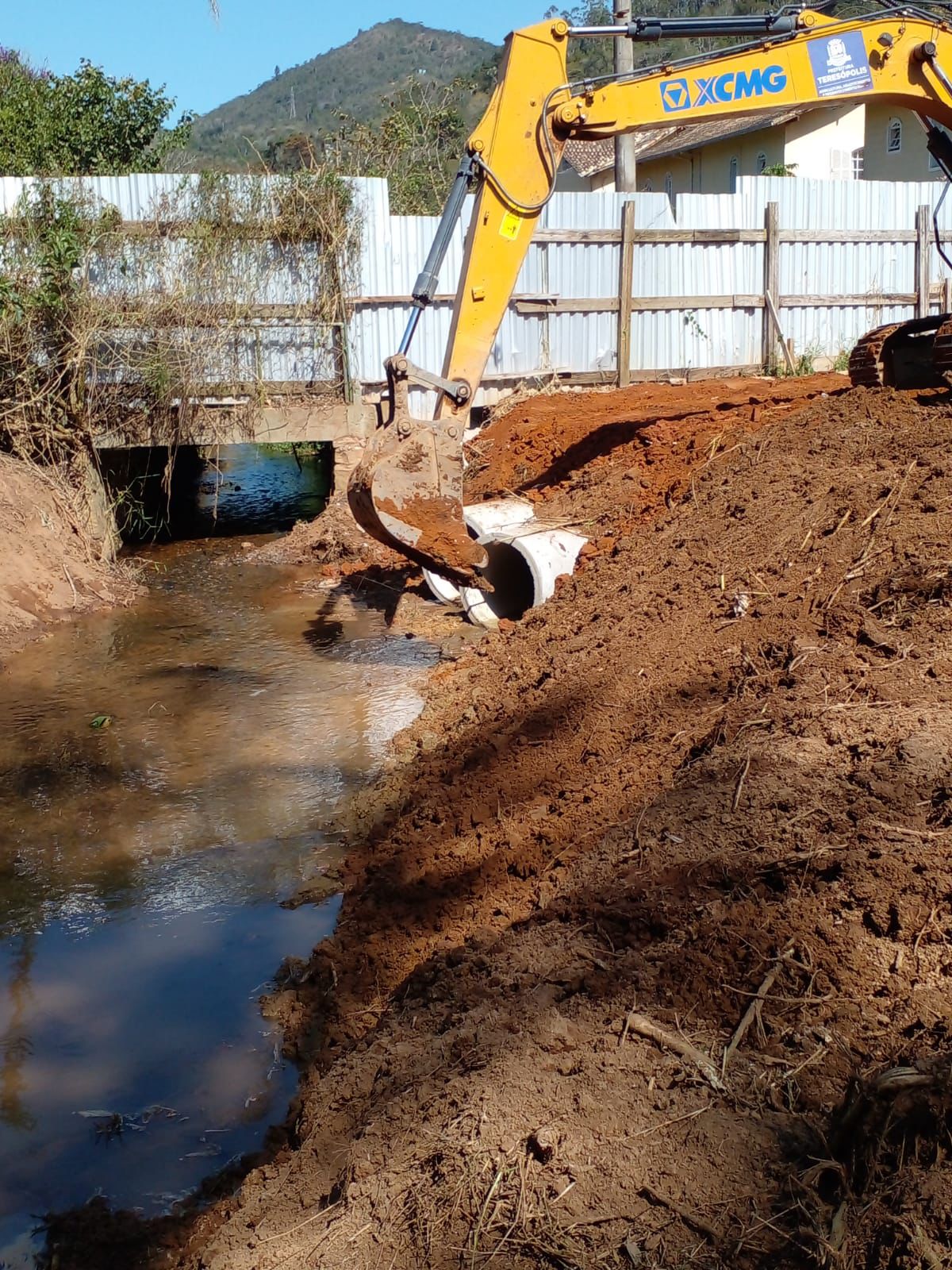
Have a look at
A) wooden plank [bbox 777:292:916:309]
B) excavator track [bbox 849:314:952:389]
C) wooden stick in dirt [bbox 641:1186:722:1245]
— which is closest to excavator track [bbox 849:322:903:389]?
excavator track [bbox 849:314:952:389]

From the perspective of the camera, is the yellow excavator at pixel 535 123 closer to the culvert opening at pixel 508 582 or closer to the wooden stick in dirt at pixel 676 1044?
the culvert opening at pixel 508 582

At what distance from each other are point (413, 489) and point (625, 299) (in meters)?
8.16

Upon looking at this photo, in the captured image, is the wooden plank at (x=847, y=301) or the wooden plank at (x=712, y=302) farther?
the wooden plank at (x=847, y=301)

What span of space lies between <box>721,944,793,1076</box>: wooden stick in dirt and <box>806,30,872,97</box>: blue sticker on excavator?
23.4 feet

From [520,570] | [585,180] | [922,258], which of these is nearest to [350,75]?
[585,180]

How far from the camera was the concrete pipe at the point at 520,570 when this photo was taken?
9.08 m

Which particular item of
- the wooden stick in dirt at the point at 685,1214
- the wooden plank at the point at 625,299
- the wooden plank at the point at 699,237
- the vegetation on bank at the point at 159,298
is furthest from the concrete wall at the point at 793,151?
the wooden stick in dirt at the point at 685,1214

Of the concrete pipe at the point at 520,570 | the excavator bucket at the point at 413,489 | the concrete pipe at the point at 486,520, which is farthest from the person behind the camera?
the concrete pipe at the point at 486,520

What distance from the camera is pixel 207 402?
12.6m

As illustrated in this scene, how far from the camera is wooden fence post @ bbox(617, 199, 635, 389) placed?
48.5 feet

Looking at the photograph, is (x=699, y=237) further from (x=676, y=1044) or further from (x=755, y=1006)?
(x=676, y=1044)

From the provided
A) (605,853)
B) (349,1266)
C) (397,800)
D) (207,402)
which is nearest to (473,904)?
(605,853)

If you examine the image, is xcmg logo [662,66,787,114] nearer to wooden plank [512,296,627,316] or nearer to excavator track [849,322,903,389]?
excavator track [849,322,903,389]

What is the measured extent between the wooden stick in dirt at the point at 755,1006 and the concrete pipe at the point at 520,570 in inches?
206
